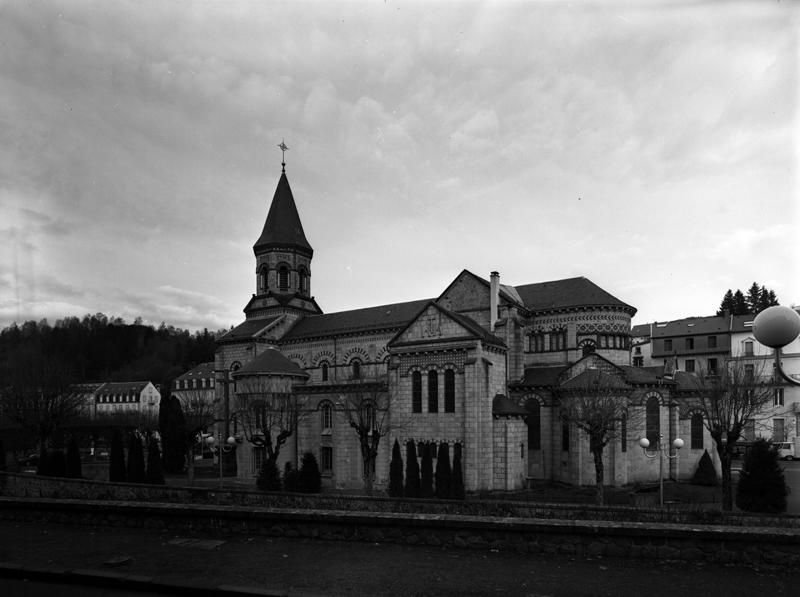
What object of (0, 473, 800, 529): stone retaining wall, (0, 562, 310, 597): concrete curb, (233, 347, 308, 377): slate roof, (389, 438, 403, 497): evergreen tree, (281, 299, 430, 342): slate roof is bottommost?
(389, 438, 403, 497): evergreen tree

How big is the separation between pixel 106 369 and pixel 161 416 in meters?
87.6

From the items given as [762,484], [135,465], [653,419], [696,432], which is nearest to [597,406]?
[762,484]

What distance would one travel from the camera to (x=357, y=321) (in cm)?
4653

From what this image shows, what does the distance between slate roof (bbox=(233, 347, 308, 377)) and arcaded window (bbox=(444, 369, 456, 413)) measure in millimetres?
12667

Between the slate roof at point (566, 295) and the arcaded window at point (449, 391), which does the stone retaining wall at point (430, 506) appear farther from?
the slate roof at point (566, 295)

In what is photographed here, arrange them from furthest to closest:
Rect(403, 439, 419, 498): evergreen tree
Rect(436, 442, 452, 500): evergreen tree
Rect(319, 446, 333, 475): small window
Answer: Rect(319, 446, 333, 475): small window → Rect(403, 439, 419, 498): evergreen tree → Rect(436, 442, 452, 500): evergreen tree

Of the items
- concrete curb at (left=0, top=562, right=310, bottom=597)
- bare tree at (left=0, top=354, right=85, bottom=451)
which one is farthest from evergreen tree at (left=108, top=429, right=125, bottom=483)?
concrete curb at (left=0, top=562, right=310, bottom=597)

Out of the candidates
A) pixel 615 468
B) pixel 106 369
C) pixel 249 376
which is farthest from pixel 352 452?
pixel 106 369

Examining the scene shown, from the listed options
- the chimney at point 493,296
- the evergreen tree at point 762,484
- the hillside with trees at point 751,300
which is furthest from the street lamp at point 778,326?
the hillside with trees at point 751,300

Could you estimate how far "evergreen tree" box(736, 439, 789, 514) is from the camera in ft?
78.3

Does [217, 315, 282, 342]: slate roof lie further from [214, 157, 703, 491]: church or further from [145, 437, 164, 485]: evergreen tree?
[145, 437, 164, 485]: evergreen tree

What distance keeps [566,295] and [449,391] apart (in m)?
12.4

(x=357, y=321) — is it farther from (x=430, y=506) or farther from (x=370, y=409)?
(x=430, y=506)

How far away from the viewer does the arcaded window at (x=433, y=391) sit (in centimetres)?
3400
